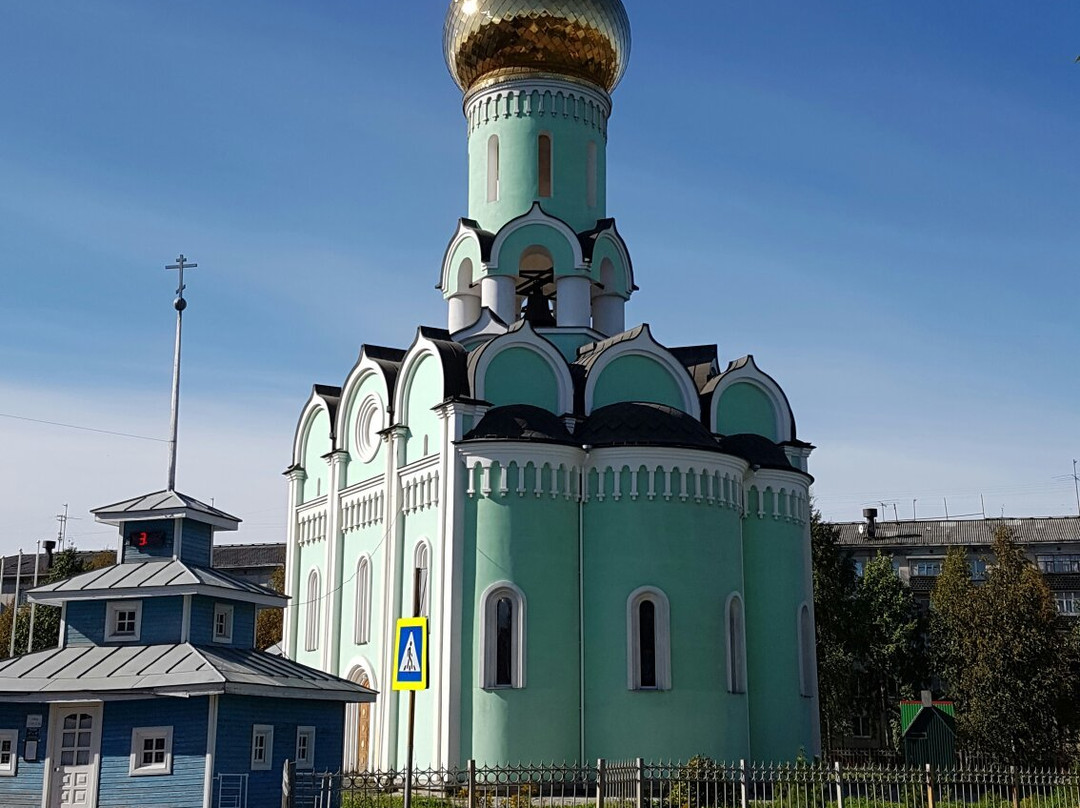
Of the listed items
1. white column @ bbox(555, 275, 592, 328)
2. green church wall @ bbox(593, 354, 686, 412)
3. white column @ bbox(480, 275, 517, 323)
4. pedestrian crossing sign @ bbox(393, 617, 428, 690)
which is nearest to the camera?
pedestrian crossing sign @ bbox(393, 617, 428, 690)

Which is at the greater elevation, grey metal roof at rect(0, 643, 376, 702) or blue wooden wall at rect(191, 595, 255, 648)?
blue wooden wall at rect(191, 595, 255, 648)

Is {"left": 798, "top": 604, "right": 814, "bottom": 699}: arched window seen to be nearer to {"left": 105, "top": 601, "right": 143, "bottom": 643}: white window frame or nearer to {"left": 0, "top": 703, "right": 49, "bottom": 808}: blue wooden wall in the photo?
{"left": 105, "top": 601, "right": 143, "bottom": 643}: white window frame

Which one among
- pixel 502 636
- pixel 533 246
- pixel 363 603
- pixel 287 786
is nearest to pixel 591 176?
pixel 533 246

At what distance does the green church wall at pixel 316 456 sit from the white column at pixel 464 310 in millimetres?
3218

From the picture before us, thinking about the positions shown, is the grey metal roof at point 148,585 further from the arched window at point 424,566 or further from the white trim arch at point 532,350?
the white trim arch at point 532,350

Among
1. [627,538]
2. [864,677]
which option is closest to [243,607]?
[627,538]

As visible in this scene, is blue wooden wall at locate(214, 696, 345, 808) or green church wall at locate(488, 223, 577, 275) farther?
green church wall at locate(488, 223, 577, 275)

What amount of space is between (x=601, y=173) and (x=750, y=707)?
36.5 ft

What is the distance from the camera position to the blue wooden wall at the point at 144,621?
16.0 meters

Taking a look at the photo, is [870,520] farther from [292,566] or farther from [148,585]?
[148,585]

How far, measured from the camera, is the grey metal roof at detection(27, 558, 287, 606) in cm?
1591

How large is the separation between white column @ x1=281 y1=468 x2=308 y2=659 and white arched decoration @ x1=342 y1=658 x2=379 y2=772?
282 centimetres

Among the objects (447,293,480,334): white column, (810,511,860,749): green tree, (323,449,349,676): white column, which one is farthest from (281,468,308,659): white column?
(810,511,860,749): green tree

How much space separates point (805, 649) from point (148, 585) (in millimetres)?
12501
